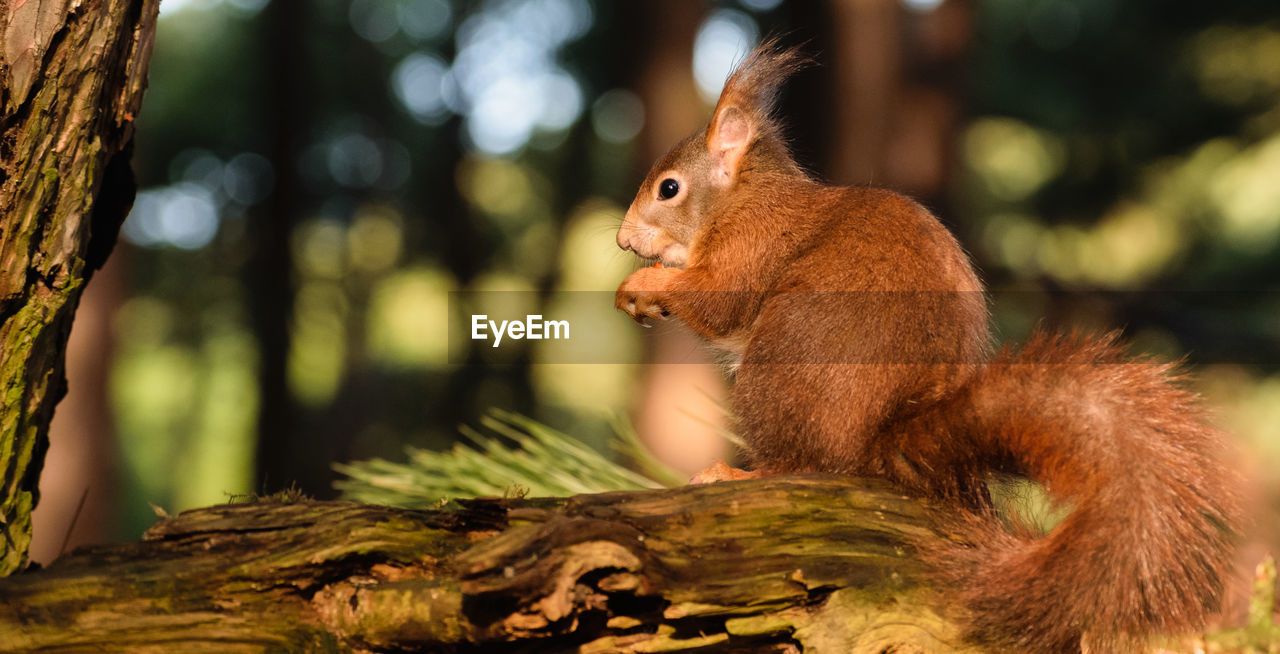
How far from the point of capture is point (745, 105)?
2.55 metres

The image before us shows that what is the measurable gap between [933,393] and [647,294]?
0.84 m

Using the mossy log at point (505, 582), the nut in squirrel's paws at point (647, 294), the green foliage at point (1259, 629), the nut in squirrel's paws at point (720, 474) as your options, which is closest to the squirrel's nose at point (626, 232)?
the nut in squirrel's paws at point (647, 294)

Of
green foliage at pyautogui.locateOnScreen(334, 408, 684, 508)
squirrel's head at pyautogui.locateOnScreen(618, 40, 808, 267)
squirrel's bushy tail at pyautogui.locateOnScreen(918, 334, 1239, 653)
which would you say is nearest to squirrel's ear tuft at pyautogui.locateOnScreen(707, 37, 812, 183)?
squirrel's head at pyautogui.locateOnScreen(618, 40, 808, 267)

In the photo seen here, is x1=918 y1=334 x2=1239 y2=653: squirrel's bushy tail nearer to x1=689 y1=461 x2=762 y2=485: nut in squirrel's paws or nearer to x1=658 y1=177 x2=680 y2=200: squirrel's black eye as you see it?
x1=689 y1=461 x2=762 y2=485: nut in squirrel's paws

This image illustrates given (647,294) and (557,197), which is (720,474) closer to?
(647,294)

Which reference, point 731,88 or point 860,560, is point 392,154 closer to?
point 731,88

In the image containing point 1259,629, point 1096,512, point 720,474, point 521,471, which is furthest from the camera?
point 521,471

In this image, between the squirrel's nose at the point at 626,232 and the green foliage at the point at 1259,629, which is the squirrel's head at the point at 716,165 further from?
the green foliage at the point at 1259,629

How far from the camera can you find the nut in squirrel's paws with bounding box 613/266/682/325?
2.38 metres

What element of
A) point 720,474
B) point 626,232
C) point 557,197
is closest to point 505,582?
point 720,474

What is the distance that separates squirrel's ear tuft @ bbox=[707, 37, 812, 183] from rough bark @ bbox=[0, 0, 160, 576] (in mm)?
1388

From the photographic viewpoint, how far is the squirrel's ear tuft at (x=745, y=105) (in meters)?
2.52

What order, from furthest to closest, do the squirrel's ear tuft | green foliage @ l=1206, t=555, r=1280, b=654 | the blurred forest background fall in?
the blurred forest background < the squirrel's ear tuft < green foliage @ l=1206, t=555, r=1280, b=654

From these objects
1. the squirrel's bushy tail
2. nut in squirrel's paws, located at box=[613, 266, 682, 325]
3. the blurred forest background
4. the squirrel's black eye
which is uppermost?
the blurred forest background
